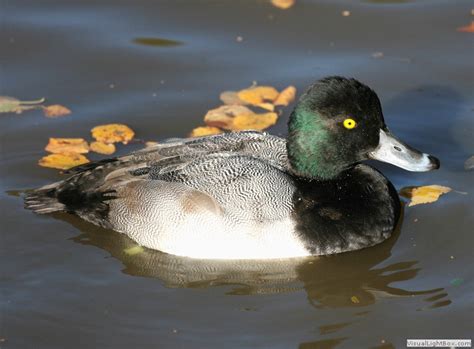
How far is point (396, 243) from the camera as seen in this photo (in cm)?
772

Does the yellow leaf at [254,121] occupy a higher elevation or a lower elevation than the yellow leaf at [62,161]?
higher

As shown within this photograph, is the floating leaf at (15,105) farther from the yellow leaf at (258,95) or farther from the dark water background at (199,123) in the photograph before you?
the yellow leaf at (258,95)

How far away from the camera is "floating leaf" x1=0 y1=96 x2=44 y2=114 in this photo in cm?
952

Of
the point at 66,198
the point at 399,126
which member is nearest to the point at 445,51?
the point at 399,126

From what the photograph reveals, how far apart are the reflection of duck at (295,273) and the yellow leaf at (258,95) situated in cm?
259

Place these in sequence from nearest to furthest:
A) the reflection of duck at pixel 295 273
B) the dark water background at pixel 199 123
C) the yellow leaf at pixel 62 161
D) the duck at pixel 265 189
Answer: the dark water background at pixel 199 123 < the reflection of duck at pixel 295 273 < the duck at pixel 265 189 < the yellow leaf at pixel 62 161

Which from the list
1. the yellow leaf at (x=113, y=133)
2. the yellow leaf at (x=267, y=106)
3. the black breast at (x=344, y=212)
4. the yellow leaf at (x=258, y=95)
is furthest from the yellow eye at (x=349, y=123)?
the yellow leaf at (x=113, y=133)

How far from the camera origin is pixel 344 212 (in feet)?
24.7

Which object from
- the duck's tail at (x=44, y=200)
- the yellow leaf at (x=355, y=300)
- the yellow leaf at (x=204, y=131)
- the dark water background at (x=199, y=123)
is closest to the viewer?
the dark water background at (x=199, y=123)

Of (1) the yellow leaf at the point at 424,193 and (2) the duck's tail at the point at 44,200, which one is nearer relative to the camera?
(2) the duck's tail at the point at 44,200

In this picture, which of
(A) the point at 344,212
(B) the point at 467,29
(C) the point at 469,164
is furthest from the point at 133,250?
(B) the point at 467,29

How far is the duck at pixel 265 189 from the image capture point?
7.36 metres

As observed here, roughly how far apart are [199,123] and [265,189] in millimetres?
2176

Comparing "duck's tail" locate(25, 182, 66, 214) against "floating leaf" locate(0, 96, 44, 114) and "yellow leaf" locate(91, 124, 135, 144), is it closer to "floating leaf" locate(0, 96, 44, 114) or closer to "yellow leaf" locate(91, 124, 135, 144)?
"yellow leaf" locate(91, 124, 135, 144)
